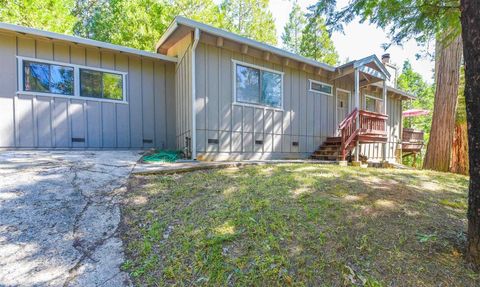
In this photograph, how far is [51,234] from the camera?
7.70 feet

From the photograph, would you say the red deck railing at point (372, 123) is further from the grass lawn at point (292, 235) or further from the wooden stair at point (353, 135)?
the grass lawn at point (292, 235)

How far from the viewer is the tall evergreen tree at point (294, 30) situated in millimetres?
22000

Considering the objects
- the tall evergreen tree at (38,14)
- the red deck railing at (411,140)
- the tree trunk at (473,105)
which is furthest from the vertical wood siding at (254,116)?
the tall evergreen tree at (38,14)

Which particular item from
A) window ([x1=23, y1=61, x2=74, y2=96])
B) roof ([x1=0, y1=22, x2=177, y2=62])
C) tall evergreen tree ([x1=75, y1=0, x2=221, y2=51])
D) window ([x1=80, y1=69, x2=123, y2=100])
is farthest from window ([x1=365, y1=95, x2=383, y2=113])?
tall evergreen tree ([x1=75, y1=0, x2=221, y2=51])

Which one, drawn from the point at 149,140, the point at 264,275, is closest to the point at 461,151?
the point at 264,275

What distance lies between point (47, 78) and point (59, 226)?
540 cm

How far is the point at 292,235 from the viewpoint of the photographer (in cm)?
238

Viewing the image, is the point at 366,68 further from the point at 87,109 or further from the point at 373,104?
the point at 87,109

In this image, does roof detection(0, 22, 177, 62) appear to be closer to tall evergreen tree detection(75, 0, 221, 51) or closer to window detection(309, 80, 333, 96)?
window detection(309, 80, 333, 96)

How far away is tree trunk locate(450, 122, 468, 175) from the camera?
7.38 m

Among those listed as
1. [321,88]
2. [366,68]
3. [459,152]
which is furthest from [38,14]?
[459,152]

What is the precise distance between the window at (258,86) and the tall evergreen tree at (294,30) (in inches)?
638

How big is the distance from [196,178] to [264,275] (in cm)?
245

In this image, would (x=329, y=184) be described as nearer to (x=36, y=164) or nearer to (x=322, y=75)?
(x=36, y=164)
